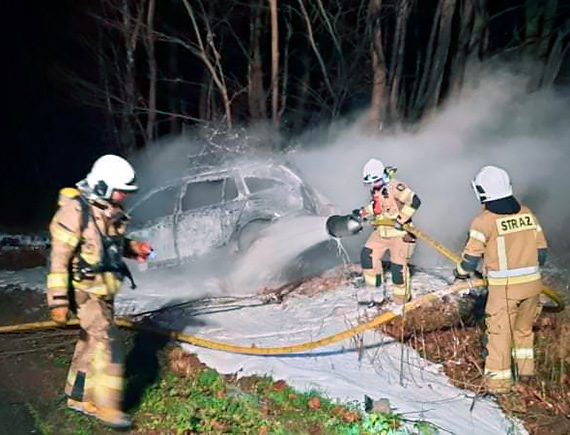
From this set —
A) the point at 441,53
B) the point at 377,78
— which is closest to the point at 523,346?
the point at 377,78

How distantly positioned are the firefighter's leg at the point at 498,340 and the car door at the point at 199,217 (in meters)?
4.85

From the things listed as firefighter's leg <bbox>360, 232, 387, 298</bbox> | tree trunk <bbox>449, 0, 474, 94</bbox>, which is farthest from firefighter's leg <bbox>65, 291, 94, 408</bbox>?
tree trunk <bbox>449, 0, 474, 94</bbox>

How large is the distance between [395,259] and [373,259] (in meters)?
0.38

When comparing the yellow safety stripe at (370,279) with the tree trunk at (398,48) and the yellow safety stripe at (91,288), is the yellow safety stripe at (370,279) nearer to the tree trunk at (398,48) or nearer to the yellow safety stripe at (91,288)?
the yellow safety stripe at (91,288)

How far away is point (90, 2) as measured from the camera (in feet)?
66.6

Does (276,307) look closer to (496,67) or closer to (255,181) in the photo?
(255,181)

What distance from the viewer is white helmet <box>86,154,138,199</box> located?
4539 mm

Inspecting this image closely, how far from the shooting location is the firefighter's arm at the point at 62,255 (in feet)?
14.1

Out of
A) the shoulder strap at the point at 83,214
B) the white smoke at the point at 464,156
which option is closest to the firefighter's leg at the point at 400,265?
the white smoke at the point at 464,156

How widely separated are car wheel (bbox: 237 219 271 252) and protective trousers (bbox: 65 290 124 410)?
487 centimetres

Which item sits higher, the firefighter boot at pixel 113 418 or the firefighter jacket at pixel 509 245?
the firefighter jacket at pixel 509 245

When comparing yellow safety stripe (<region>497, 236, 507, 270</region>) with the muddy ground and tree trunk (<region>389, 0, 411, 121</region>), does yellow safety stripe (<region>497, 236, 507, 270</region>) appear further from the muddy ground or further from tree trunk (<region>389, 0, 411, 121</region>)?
tree trunk (<region>389, 0, 411, 121</region>)

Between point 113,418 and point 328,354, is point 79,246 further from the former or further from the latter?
point 328,354

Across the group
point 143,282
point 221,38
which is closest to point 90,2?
point 221,38
